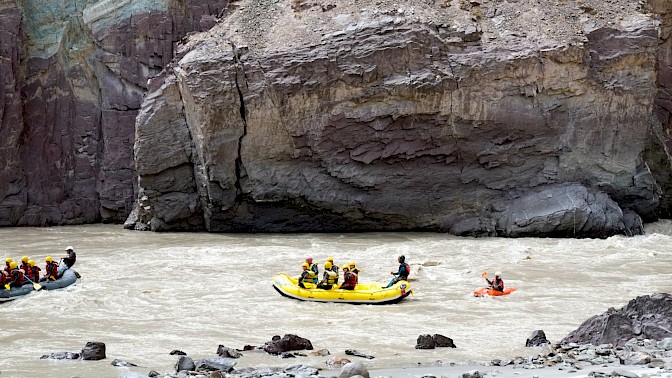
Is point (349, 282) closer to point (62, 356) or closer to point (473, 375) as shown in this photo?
point (62, 356)

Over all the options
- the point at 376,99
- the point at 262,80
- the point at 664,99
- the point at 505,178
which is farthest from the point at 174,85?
the point at 664,99

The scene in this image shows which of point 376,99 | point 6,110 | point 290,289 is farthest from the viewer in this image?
point 6,110

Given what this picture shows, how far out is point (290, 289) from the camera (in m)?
18.1

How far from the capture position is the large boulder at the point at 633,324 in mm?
12125

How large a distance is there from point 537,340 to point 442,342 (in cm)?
145

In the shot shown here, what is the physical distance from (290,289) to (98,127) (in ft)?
70.7

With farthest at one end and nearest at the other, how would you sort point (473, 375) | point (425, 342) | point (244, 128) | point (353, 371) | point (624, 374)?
point (244, 128)
point (425, 342)
point (353, 371)
point (473, 375)
point (624, 374)

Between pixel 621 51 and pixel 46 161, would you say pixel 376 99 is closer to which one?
pixel 621 51

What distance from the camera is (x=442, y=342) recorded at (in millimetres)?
13250

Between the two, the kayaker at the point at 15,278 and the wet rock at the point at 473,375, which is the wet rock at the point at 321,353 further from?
the kayaker at the point at 15,278

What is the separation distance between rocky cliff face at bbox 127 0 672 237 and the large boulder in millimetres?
16056

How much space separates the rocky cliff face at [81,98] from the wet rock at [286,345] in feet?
80.6

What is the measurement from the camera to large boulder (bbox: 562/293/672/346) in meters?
12.1

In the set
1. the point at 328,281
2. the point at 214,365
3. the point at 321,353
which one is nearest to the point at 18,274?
the point at 328,281
